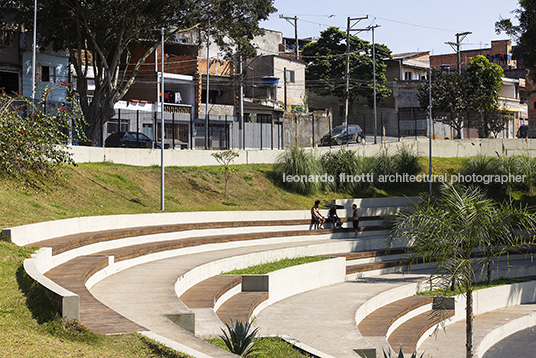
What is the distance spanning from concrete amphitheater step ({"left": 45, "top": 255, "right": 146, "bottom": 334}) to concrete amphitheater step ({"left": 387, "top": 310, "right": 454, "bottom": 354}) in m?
6.45

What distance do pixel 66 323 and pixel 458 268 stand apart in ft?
24.4

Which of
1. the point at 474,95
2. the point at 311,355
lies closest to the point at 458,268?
the point at 311,355

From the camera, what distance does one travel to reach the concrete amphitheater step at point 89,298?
701 centimetres

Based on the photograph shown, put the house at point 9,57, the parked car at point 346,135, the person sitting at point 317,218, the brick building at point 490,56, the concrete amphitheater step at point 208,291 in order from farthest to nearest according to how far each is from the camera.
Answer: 1. the brick building at point 490,56
2. the parked car at point 346,135
3. the house at point 9,57
4. the person sitting at point 317,218
5. the concrete amphitheater step at point 208,291

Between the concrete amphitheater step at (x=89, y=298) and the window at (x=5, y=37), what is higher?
the window at (x=5, y=37)

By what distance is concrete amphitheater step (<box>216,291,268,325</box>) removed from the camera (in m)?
10.9

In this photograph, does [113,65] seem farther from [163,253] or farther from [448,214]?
[448,214]

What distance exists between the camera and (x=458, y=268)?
1138 cm

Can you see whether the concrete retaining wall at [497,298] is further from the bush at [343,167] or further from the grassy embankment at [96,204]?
the bush at [343,167]

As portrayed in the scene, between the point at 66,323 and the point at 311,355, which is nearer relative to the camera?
the point at 66,323

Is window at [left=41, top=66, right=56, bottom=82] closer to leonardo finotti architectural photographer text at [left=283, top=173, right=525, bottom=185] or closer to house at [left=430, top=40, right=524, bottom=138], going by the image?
leonardo finotti architectural photographer text at [left=283, top=173, right=525, bottom=185]

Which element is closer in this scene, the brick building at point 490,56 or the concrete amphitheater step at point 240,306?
the concrete amphitheater step at point 240,306

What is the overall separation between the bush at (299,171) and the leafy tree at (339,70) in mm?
34138

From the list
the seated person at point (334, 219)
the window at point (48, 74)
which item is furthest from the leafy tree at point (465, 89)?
the window at point (48, 74)
